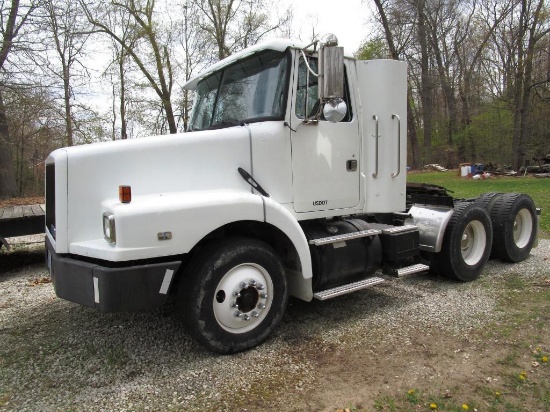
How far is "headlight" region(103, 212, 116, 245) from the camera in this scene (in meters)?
3.07

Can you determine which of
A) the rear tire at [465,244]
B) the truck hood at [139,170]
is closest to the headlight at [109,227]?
the truck hood at [139,170]

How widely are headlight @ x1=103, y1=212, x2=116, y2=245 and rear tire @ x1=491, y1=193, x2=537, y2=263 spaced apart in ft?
17.8

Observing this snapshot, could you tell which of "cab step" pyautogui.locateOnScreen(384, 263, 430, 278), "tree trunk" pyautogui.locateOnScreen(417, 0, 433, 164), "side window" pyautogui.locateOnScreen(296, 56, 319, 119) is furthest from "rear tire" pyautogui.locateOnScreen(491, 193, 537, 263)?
"tree trunk" pyautogui.locateOnScreen(417, 0, 433, 164)

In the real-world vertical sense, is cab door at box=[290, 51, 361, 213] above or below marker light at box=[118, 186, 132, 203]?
above

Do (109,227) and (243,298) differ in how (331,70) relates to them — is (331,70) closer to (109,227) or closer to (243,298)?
(243,298)

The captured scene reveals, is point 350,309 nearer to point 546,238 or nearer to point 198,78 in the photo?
point 198,78

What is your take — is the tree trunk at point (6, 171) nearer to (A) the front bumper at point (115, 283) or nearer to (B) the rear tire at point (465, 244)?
(A) the front bumper at point (115, 283)

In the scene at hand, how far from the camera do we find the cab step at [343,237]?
13.3 feet

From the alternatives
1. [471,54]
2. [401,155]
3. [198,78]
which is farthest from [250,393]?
[471,54]

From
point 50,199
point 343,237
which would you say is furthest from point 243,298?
point 50,199

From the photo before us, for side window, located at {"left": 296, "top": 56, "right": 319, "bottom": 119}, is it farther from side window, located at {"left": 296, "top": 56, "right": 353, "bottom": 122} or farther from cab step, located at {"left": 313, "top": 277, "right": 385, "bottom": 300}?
cab step, located at {"left": 313, "top": 277, "right": 385, "bottom": 300}

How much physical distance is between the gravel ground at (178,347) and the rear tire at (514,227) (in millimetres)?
965

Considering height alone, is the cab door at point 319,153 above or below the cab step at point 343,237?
above

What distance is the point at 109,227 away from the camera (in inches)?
123
